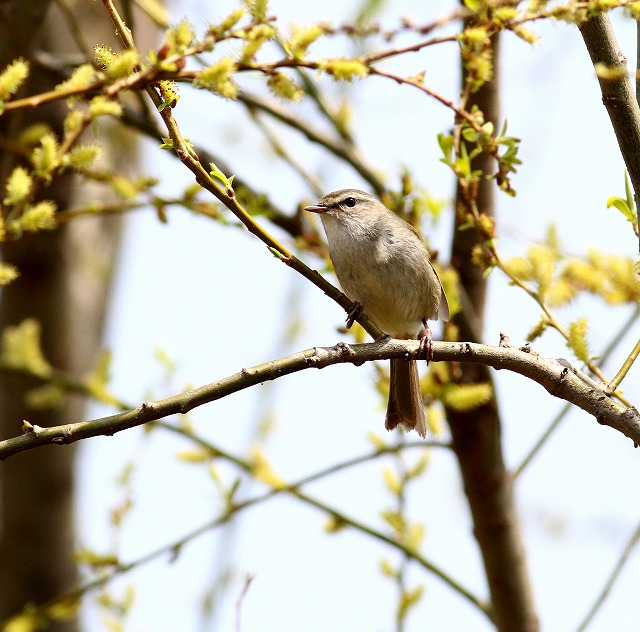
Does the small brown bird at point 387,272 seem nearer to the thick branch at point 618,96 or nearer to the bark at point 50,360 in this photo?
the bark at point 50,360

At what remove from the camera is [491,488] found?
4168 millimetres

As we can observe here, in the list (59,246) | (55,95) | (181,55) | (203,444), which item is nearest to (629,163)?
(181,55)

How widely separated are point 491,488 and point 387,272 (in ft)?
3.65

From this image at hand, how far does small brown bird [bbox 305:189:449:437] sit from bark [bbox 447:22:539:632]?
309mm

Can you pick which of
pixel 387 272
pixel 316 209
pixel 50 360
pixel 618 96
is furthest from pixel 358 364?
pixel 50 360

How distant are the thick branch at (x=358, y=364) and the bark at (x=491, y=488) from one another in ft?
5.04

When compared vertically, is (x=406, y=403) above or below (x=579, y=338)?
above

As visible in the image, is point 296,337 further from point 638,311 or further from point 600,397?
point 600,397

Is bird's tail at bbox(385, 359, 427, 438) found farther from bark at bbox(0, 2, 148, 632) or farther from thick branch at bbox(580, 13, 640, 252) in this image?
bark at bbox(0, 2, 148, 632)

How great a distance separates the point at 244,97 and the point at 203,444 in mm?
1886

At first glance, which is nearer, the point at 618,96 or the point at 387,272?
the point at 618,96

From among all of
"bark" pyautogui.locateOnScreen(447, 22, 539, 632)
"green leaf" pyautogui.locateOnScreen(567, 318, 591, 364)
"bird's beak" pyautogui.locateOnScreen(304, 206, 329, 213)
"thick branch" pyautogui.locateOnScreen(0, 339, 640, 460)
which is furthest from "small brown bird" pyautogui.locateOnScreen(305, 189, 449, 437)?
"thick branch" pyautogui.locateOnScreen(0, 339, 640, 460)

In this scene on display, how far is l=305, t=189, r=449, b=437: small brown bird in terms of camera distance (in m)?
4.50

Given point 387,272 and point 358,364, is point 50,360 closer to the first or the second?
point 387,272
